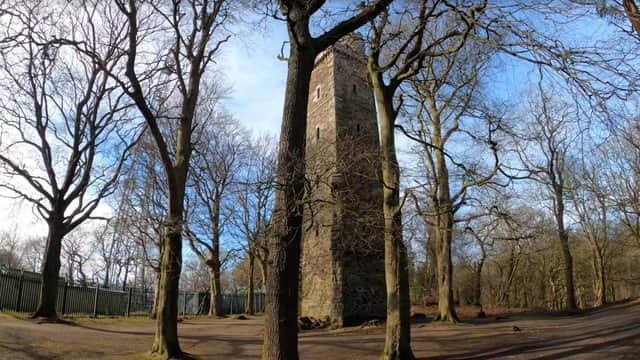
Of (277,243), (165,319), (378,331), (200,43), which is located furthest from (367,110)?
(277,243)

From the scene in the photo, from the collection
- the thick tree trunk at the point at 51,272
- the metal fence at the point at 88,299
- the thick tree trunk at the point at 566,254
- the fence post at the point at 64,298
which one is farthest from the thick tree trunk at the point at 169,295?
the thick tree trunk at the point at 566,254

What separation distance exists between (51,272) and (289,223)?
15073mm

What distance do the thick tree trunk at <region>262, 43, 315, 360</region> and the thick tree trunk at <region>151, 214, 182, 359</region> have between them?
4.40 metres

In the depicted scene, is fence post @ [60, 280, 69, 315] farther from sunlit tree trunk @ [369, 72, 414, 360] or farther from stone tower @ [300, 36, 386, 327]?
sunlit tree trunk @ [369, 72, 414, 360]

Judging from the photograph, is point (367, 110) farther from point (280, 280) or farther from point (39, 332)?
point (280, 280)

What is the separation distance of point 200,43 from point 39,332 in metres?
8.74

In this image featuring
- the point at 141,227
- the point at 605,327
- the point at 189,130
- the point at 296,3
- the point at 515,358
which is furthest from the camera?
the point at 141,227

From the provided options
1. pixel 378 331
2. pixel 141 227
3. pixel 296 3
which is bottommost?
pixel 378 331

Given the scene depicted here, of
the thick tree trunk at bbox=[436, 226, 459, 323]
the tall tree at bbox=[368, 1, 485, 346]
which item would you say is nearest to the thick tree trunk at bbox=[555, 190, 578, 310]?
the thick tree trunk at bbox=[436, 226, 459, 323]

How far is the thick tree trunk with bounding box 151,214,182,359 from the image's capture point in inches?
395

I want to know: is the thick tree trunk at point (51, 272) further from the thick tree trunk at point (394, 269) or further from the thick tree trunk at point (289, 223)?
the thick tree trunk at point (289, 223)

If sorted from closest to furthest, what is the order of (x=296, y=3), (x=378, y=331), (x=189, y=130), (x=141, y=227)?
(x=296, y=3), (x=189, y=130), (x=378, y=331), (x=141, y=227)

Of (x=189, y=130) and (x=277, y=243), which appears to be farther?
(x=189, y=130)

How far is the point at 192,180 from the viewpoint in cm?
2366
